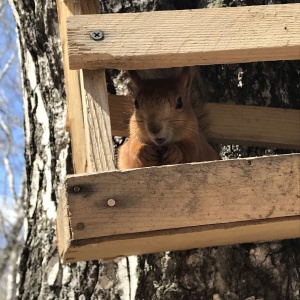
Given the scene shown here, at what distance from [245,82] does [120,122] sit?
1.90ft

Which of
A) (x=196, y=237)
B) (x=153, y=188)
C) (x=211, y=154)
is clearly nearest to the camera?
(x=153, y=188)

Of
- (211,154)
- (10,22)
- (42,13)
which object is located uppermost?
(10,22)

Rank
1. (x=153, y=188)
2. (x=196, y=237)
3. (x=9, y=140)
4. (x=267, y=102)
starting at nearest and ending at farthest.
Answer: (x=153, y=188) → (x=196, y=237) → (x=267, y=102) → (x=9, y=140)

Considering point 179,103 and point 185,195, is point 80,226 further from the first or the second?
point 179,103

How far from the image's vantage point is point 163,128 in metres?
2.30

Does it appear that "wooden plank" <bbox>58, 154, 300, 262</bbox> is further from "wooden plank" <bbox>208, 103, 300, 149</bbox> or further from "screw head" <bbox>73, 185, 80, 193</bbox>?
"wooden plank" <bbox>208, 103, 300, 149</bbox>

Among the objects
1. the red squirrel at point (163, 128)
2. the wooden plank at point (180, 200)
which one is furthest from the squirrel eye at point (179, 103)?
the wooden plank at point (180, 200)

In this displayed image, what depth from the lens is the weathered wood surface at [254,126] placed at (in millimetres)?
2646

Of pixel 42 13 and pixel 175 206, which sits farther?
pixel 42 13

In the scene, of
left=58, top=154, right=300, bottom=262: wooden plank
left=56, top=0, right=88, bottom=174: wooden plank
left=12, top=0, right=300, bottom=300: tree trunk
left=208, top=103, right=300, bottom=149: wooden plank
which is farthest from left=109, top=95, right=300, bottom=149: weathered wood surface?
left=58, top=154, right=300, bottom=262: wooden plank

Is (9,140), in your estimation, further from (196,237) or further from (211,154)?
(196,237)

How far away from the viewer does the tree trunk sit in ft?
8.37

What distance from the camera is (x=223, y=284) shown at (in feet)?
8.32

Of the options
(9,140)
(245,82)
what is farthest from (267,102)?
(9,140)
